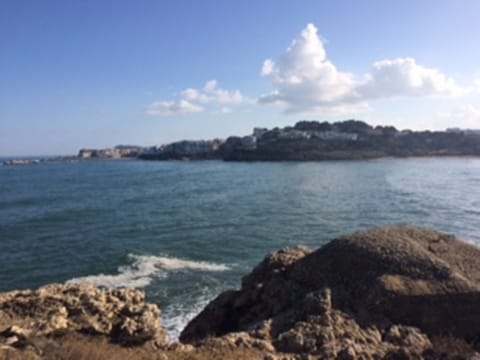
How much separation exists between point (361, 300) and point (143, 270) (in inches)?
504

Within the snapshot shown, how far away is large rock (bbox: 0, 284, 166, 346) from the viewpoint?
881cm

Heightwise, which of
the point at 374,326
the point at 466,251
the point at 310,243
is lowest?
the point at 310,243

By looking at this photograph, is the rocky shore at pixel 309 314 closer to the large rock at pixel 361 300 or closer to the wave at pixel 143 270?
the large rock at pixel 361 300

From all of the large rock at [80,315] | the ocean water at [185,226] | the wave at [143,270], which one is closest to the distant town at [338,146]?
the ocean water at [185,226]

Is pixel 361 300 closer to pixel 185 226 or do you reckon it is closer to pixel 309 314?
pixel 309 314

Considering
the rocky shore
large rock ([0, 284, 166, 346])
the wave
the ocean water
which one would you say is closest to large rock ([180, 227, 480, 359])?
the rocky shore

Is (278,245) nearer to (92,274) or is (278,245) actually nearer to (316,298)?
(92,274)

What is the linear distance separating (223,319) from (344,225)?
2015 centimetres

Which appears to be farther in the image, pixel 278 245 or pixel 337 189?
pixel 337 189

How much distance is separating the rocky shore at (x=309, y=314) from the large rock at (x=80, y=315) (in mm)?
24

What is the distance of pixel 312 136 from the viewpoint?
155 metres

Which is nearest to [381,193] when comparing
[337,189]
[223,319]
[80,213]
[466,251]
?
[337,189]

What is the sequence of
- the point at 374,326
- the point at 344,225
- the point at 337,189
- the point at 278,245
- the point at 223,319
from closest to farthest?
1. the point at 374,326
2. the point at 223,319
3. the point at 278,245
4. the point at 344,225
5. the point at 337,189

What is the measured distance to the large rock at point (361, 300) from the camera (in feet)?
29.8
